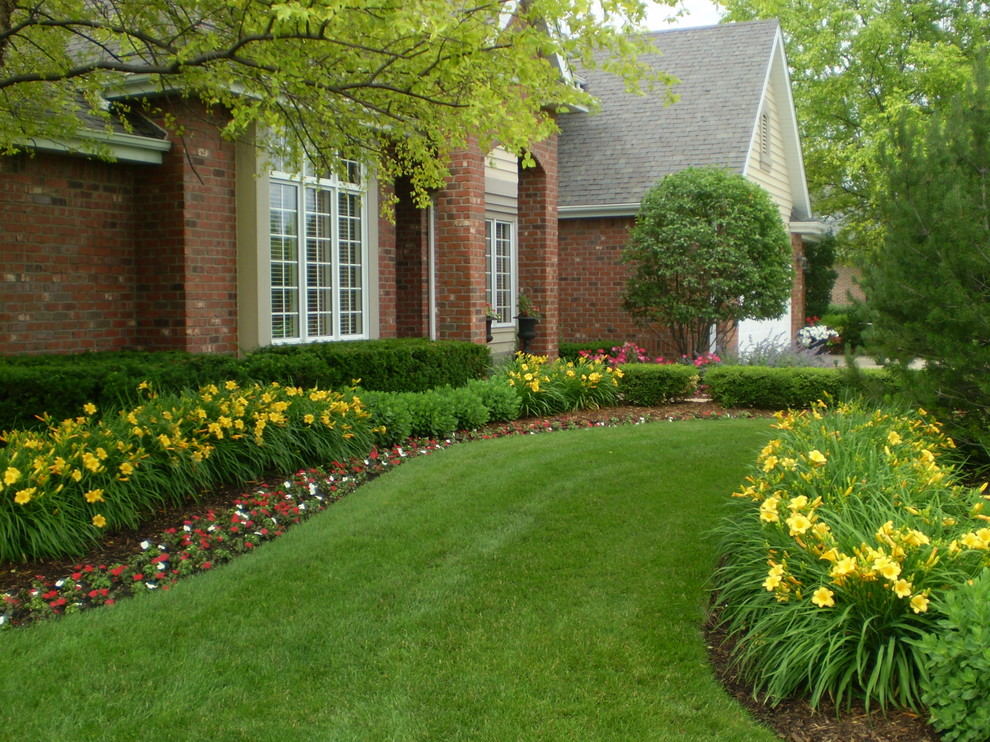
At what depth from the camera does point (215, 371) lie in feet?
30.2

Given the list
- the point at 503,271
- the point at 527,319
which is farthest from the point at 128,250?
the point at 527,319

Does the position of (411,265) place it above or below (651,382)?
above

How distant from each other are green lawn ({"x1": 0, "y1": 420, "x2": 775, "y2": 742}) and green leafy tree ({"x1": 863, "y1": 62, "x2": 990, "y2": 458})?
1834 millimetres

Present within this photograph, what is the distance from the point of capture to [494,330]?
50.1ft

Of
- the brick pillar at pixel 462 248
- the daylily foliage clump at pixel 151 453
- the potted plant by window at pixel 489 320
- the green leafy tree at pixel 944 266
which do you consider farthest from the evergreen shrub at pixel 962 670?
the potted plant by window at pixel 489 320

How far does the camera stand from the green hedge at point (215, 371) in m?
7.66

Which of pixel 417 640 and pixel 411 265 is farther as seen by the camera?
pixel 411 265

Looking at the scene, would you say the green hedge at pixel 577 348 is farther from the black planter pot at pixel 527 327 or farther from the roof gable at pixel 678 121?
the roof gable at pixel 678 121

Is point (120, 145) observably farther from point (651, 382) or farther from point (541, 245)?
point (541, 245)

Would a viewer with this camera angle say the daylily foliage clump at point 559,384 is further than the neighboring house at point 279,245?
Yes

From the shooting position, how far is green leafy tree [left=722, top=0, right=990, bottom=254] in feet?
82.1

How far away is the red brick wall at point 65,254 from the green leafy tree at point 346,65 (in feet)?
2.18

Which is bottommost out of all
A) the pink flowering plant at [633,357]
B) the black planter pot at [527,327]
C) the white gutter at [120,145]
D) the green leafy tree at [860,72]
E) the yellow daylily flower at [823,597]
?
the yellow daylily flower at [823,597]

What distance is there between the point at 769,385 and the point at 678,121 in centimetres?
871
